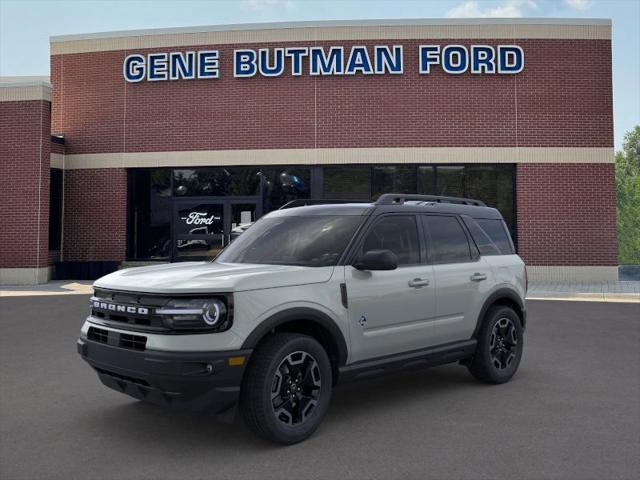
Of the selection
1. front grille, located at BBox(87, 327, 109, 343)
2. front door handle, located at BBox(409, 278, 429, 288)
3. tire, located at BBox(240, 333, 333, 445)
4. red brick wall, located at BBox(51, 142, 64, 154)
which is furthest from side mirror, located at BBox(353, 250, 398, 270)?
red brick wall, located at BBox(51, 142, 64, 154)

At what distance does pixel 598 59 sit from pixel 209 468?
63.3 ft

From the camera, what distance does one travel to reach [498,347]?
21.6 feet

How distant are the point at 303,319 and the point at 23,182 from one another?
56.9ft

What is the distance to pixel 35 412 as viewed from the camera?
542 cm

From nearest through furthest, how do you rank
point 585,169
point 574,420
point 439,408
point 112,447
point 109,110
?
1. point 112,447
2. point 574,420
3. point 439,408
4. point 585,169
5. point 109,110

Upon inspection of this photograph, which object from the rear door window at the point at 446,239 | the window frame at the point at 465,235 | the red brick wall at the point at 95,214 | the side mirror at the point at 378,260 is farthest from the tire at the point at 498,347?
the red brick wall at the point at 95,214

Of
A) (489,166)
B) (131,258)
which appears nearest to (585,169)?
(489,166)

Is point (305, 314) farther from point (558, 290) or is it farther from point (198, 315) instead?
point (558, 290)

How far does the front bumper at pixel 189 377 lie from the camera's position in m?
4.14

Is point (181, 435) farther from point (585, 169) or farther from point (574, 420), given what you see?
point (585, 169)

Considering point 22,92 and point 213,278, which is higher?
point 22,92

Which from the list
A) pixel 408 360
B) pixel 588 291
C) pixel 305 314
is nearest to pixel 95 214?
pixel 588 291

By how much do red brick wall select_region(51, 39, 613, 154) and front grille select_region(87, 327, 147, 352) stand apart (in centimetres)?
1512

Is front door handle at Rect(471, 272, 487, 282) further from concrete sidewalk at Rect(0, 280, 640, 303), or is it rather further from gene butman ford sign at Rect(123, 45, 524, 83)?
gene butman ford sign at Rect(123, 45, 524, 83)
